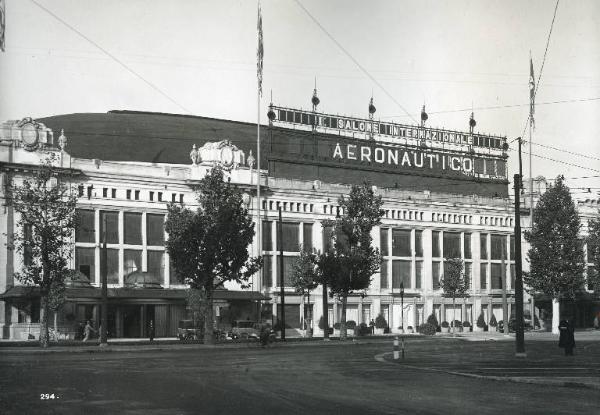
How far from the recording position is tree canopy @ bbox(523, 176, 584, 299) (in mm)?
83750

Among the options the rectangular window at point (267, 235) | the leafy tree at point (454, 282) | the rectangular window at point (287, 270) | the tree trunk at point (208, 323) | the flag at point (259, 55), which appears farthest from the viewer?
the rectangular window at point (287, 270)

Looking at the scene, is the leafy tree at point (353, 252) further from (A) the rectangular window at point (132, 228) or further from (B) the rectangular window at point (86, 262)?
(B) the rectangular window at point (86, 262)

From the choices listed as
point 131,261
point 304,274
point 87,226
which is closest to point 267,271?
point 304,274

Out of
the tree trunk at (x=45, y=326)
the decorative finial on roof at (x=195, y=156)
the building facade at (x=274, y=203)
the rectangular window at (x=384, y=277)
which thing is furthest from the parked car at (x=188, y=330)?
the rectangular window at (x=384, y=277)

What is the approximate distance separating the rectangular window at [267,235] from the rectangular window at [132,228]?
12825mm

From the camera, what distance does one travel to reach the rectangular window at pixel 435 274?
9819cm

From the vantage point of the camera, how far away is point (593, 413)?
17953 mm

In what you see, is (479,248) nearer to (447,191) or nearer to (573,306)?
(447,191)

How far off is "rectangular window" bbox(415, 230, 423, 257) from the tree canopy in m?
15.5

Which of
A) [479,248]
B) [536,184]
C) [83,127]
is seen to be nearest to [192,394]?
[83,127]

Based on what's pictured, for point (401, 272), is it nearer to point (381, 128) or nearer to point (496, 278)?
point (496, 278)

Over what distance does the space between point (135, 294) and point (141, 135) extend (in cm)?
2560

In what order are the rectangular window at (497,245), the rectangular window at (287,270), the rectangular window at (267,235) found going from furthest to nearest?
1. the rectangular window at (497,245)
2. the rectangular window at (287,270)
3. the rectangular window at (267,235)

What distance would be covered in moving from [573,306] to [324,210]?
36.7 metres
